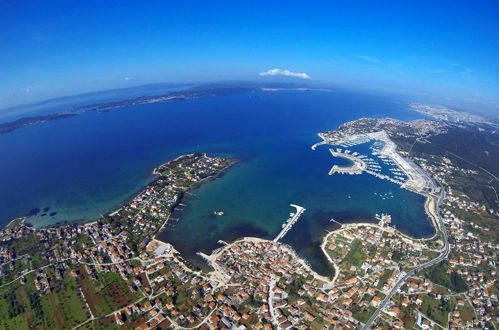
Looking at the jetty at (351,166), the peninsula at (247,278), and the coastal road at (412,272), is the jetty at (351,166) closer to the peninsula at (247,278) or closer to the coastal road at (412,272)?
the peninsula at (247,278)

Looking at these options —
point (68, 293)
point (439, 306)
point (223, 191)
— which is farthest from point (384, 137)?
point (68, 293)

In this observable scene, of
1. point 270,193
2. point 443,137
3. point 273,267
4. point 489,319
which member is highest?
point 443,137

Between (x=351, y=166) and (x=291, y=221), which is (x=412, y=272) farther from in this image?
(x=351, y=166)

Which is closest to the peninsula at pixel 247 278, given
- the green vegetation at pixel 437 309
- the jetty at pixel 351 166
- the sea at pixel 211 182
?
the green vegetation at pixel 437 309

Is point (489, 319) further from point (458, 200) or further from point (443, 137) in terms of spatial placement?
point (443, 137)

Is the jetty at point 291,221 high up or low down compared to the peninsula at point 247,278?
up
